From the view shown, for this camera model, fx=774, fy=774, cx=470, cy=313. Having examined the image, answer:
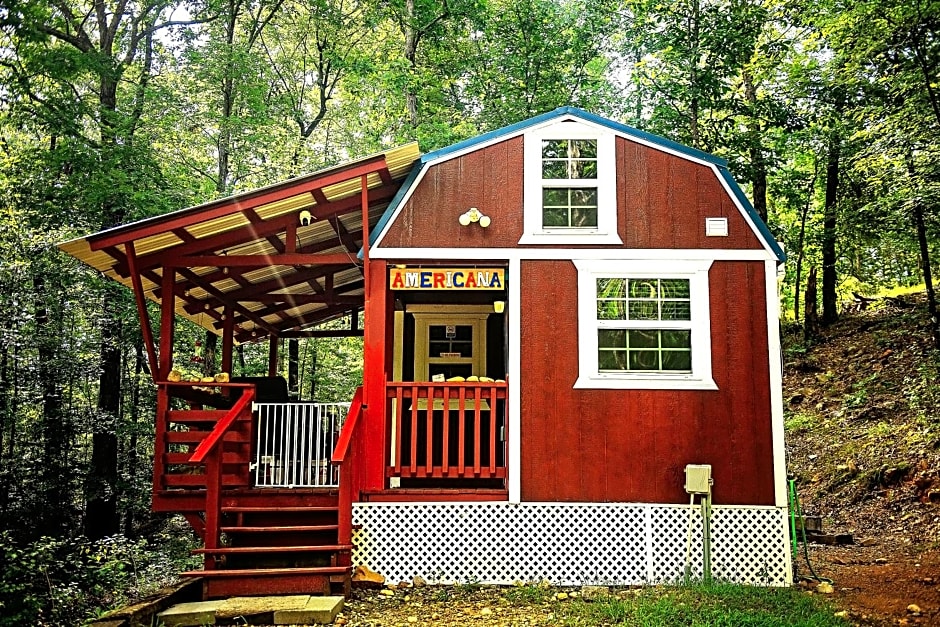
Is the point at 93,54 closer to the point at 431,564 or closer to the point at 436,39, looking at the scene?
the point at 436,39

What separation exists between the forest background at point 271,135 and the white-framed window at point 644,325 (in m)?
5.10

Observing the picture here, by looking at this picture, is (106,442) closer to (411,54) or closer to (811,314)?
(411,54)

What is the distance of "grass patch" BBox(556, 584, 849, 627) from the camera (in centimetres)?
605

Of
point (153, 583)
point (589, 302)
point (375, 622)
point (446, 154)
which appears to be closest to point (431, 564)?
point (375, 622)

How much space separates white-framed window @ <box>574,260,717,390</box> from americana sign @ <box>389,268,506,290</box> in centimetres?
90

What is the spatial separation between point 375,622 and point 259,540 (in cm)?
194

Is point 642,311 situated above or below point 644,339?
above

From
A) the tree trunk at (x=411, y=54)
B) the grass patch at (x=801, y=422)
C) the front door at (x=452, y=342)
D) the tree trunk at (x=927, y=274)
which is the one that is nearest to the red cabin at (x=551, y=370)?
the front door at (x=452, y=342)

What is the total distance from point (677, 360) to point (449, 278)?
2.51m

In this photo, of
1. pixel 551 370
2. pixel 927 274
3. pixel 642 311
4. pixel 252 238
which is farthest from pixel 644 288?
pixel 927 274

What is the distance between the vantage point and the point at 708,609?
20.8ft

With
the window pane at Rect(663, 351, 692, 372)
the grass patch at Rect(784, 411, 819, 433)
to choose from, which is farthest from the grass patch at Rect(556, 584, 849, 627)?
the grass patch at Rect(784, 411, 819, 433)

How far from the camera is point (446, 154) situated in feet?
27.3

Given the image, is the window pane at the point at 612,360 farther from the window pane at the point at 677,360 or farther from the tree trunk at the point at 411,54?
the tree trunk at the point at 411,54
